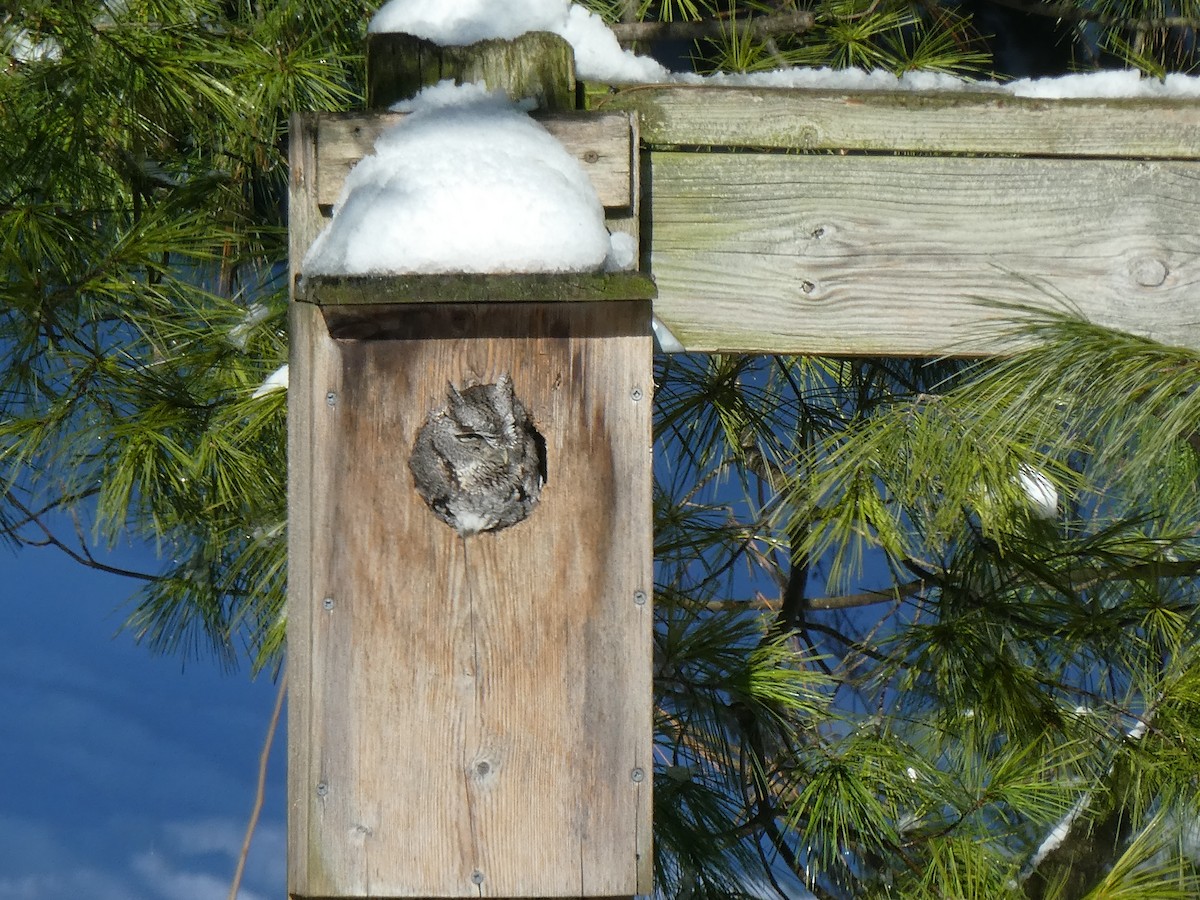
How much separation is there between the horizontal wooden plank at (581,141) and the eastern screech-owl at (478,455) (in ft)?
0.46

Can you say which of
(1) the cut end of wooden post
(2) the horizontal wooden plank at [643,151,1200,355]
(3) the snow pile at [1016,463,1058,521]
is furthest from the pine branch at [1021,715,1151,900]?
(1) the cut end of wooden post

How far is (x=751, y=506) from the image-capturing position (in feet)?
5.33

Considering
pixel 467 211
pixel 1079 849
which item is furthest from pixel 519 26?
pixel 1079 849

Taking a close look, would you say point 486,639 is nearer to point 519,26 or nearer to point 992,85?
point 519,26

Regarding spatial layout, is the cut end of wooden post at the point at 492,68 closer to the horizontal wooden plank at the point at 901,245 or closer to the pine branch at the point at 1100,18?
the horizontal wooden plank at the point at 901,245

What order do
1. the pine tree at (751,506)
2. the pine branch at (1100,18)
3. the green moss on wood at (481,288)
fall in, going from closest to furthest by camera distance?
the green moss on wood at (481,288)
the pine tree at (751,506)
the pine branch at (1100,18)

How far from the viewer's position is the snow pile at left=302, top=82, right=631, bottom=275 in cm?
74

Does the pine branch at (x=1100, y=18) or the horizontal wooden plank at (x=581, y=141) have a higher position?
the pine branch at (x=1100, y=18)

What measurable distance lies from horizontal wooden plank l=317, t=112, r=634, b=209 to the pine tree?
0.35 m

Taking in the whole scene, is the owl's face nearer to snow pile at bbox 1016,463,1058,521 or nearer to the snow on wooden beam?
the snow on wooden beam

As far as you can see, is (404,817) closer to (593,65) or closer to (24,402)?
(593,65)

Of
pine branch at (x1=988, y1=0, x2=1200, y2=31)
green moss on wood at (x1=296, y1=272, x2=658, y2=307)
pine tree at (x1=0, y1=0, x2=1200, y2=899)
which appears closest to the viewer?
green moss on wood at (x1=296, y1=272, x2=658, y2=307)

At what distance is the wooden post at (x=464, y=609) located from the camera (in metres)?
0.77

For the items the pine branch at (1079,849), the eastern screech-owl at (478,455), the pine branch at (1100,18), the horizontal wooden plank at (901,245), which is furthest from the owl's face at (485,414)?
the pine branch at (1100,18)
